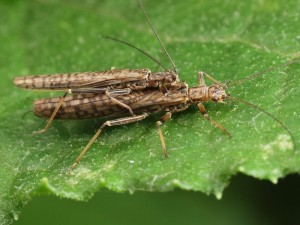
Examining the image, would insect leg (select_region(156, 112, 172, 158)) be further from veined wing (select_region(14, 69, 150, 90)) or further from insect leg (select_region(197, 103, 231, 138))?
veined wing (select_region(14, 69, 150, 90))

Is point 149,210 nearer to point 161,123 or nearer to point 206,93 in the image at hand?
point 161,123

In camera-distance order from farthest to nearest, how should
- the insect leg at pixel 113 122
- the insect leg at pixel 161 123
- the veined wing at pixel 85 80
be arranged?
the veined wing at pixel 85 80
the insect leg at pixel 113 122
the insect leg at pixel 161 123

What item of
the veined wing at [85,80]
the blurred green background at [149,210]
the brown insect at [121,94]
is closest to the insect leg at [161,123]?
the brown insect at [121,94]

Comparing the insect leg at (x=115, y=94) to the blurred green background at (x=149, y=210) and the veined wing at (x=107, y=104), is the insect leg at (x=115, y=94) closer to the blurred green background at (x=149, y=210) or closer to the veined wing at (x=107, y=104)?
the veined wing at (x=107, y=104)

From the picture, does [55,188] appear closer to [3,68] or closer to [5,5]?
[3,68]

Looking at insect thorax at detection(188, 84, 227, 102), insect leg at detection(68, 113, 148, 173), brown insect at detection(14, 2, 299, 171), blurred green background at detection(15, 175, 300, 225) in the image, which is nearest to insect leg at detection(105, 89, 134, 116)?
brown insect at detection(14, 2, 299, 171)

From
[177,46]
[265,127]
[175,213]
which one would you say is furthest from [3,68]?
[265,127]
